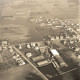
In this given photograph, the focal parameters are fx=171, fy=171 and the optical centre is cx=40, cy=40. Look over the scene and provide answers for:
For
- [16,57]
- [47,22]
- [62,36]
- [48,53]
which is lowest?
[48,53]

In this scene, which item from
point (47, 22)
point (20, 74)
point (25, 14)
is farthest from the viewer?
point (25, 14)

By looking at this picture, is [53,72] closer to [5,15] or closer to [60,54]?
[60,54]

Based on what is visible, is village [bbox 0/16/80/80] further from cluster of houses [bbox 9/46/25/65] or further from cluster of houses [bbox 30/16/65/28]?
cluster of houses [bbox 30/16/65/28]

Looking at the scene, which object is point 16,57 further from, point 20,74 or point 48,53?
point 48,53

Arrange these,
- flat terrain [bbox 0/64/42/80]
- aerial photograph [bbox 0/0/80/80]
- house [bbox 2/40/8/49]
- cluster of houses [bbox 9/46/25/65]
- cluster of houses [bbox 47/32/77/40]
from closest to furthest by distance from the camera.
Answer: flat terrain [bbox 0/64/42/80] < aerial photograph [bbox 0/0/80/80] < cluster of houses [bbox 9/46/25/65] < house [bbox 2/40/8/49] < cluster of houses [bbox 47/32/77/40]

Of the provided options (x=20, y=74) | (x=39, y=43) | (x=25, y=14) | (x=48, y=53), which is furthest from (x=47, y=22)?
(x=20, y=74)

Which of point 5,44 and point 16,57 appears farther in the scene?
point 5,44

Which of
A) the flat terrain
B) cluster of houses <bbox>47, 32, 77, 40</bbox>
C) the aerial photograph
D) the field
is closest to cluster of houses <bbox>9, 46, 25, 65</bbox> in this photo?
the aerial photograph

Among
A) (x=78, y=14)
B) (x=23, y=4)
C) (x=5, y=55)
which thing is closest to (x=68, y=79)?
(x=5, y=55)
